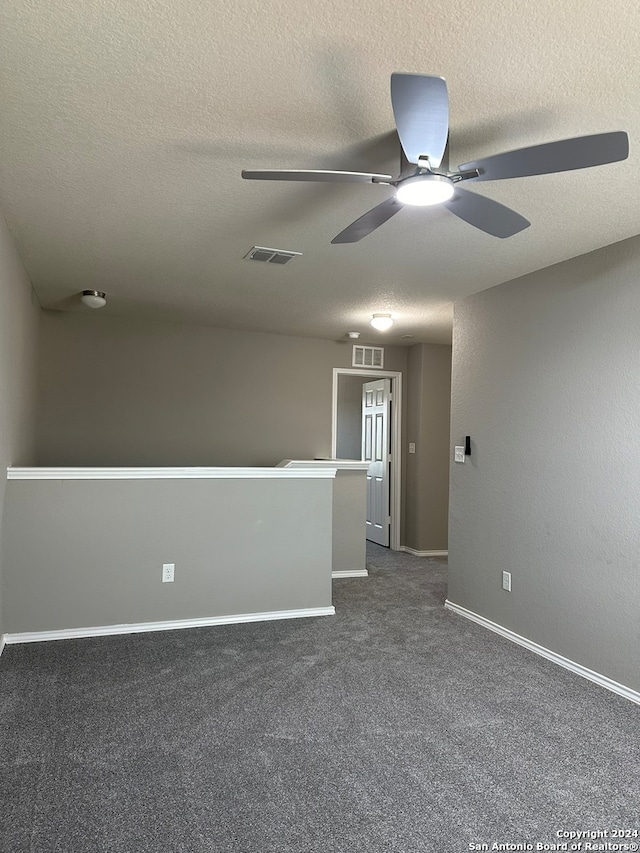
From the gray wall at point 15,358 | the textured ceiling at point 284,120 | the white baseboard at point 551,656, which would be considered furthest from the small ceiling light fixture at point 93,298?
the white baseboard at point 551,656

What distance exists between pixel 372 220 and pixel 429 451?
4590 mm

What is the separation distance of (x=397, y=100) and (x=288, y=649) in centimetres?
308

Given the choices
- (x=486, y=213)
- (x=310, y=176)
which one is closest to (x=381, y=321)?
(x=486, y=213)

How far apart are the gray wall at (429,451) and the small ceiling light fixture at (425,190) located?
4.65 metres

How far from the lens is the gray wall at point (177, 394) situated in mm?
5508

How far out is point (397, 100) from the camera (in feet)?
5.29

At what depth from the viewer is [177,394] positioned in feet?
19.4

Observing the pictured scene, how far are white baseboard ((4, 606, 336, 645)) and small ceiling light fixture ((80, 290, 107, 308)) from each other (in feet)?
8.12

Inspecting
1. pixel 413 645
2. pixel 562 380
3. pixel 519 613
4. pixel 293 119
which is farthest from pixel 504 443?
pixel 293 119

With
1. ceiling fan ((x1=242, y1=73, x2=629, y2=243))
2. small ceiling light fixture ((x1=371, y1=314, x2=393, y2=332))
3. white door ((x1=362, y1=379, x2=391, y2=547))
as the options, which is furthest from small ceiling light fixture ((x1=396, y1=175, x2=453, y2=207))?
white door ((x1=362, y1=379, x2=391, y2=547))

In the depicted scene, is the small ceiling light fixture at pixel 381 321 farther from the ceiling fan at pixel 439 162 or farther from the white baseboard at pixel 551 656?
the ceiling fan at pixel 439 162

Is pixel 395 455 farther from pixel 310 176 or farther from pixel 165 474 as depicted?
pixel 310 176

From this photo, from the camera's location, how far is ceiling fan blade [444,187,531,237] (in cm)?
218

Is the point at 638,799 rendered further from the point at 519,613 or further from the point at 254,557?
the point at 254,557
